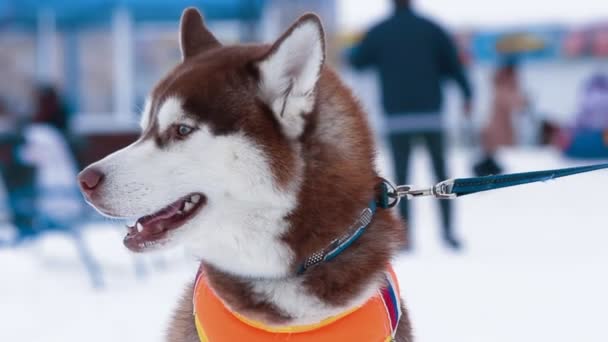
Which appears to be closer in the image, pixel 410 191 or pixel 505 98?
pixel 410 191

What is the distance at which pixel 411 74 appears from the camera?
4895 millimetres

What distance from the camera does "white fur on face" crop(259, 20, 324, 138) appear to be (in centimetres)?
155

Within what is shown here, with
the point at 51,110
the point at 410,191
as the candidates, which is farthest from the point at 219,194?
the point at 51,110

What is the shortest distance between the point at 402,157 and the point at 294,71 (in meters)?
3.43

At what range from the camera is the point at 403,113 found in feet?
16.2

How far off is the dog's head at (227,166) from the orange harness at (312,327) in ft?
0.39

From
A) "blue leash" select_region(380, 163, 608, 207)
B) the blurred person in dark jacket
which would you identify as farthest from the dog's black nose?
the blurred person in dark jacket

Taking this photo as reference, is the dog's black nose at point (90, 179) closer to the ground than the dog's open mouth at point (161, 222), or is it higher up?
higher up

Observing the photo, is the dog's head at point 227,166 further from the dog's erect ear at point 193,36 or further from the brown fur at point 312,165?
the dog's erect ear at point 193,36

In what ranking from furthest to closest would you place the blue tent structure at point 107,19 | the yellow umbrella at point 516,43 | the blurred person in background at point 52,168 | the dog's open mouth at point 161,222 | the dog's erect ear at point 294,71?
the yellow umbrella at point 516,43 → the blue tent structure at point 107,19 → the blurred person in background at point 52,168 → the dog's open mouth at point 161,222 → the dog's erect ear at point 294,71

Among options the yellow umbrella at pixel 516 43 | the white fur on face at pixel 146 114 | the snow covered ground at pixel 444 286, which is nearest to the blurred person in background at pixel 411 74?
the snow covered ground at pixel 444 286

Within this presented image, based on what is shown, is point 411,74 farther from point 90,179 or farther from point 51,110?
point 90,179

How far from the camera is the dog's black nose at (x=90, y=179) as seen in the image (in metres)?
1.64

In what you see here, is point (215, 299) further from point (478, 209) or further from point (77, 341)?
point (478, 209)
